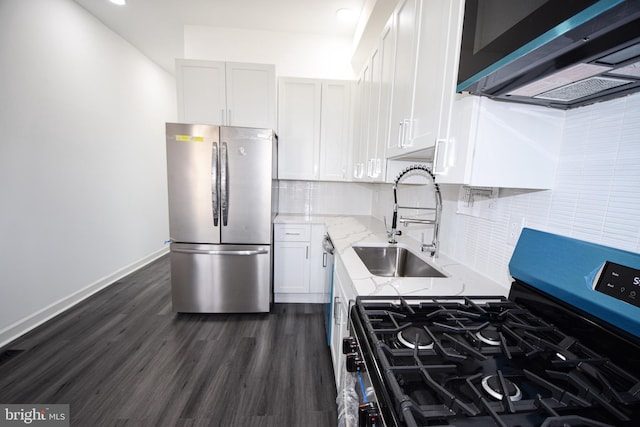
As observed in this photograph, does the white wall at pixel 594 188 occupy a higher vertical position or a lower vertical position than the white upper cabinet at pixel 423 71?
lower

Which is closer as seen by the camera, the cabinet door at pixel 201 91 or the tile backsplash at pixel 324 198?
the cabinet door at pixel 201 91

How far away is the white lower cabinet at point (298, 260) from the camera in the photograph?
2.65m

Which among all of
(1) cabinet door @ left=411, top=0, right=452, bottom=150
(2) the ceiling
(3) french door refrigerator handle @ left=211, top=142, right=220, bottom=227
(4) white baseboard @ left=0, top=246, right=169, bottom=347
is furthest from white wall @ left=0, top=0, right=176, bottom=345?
(1) cabinet door @ left=411, top=0, right=452, bottom=150

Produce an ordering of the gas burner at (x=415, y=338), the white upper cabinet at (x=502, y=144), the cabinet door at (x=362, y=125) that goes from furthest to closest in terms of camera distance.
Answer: the cabinet door at (x=362, y=125)
the white upper cabinet at (x=502, y=144)
the gas burner at (x=415, y=338)

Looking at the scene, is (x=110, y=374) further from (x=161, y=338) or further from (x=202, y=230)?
(x=202, y=230)

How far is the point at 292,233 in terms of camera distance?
2.65 m

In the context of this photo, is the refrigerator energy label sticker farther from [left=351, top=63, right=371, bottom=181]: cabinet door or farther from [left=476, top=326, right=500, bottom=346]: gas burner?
[left=476, top=326, right=500, bottom=346]: gas burner

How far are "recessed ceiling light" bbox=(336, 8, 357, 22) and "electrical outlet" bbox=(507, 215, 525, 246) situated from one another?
2408mm

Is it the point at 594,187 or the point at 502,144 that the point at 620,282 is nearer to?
the point at 594,187

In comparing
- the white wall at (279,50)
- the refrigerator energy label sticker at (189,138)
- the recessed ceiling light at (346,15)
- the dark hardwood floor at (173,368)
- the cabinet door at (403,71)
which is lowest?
the dark hardwood floor at (173,368)

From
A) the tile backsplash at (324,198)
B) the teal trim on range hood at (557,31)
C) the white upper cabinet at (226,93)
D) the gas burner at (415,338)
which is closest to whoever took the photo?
the teal trim on range hood at (557,31)

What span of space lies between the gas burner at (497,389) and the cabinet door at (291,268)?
2.19 metres

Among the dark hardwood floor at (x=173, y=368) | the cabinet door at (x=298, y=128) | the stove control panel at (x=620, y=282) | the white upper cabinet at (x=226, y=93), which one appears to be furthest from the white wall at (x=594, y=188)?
the white upper cabinet at (x=226, y=93)

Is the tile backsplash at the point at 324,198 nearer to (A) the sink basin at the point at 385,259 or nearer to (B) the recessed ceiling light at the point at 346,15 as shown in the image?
(A) the sink basin at the point at 385,259
